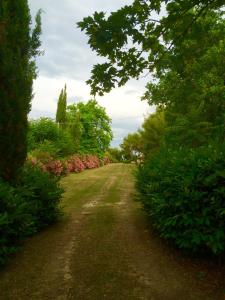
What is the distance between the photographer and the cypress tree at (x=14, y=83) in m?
8.55

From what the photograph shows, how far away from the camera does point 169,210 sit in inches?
262

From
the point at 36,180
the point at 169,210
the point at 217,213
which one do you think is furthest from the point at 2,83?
the point at 217,213

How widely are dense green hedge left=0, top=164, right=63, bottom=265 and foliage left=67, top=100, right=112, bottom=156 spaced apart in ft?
114

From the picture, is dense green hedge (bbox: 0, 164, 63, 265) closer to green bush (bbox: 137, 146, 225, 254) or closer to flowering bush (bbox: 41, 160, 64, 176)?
green bush (bbox: 137, 146, 225, 254)

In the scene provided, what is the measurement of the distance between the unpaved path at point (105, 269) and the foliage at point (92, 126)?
118 ft

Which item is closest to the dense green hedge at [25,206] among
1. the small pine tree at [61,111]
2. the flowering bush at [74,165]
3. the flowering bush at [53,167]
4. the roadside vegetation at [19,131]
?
the roadside vegetation at [19,131]

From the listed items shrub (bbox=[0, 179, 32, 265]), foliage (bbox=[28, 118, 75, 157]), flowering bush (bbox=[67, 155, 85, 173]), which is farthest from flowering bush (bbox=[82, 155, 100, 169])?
shrub (bbox=[0, 179, 32, 265])

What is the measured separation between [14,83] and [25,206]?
11.6 ft

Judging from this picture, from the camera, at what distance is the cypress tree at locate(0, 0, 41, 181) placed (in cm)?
855

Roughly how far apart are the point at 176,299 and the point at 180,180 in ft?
7.79

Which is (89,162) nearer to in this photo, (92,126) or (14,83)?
(92,126)

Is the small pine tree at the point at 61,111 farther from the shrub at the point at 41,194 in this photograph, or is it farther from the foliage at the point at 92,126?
the shrub at the point at 41,194

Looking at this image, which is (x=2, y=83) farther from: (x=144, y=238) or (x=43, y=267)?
(x=144, y=238)

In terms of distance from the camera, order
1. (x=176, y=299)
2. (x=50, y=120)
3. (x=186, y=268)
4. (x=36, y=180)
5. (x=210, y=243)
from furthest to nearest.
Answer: (x=50, y=120) < (x=36, y=180) < (x=186, y=268) < (x=210, y=243) < (x=176, y=299)
